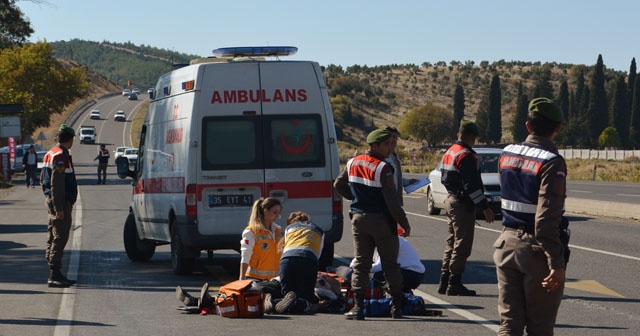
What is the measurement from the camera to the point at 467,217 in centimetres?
1200

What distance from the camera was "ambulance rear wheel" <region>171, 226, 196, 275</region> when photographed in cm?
1400

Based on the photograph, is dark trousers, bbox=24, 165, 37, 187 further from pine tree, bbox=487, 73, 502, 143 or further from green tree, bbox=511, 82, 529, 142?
pine tree, bbox=487, 73, 502, 143

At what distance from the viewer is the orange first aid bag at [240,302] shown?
35.4 ft

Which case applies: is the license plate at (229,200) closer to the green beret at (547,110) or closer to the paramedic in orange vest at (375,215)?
the paramedic in orange vest at (375,215)

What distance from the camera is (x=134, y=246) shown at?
1672 cm

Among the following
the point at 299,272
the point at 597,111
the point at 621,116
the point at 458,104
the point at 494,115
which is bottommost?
the point at 299,272

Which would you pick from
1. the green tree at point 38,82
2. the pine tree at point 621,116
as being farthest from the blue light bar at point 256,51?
the pine tree at point 621,116

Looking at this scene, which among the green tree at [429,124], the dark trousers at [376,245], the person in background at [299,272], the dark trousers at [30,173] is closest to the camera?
the dark trousers at [376,245]

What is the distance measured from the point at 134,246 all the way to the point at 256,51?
4100 millimetres

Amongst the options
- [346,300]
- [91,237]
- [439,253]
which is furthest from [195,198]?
[91,237]

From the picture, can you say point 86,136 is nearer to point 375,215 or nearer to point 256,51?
point 256,51

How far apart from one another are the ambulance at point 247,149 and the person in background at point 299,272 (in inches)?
87.8

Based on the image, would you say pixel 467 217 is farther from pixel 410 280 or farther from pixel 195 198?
pixel 195 198

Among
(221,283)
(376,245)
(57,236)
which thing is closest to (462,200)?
(376,245)
